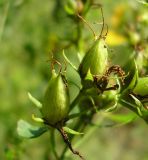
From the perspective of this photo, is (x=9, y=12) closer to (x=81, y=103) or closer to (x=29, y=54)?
(x=81, y=103)

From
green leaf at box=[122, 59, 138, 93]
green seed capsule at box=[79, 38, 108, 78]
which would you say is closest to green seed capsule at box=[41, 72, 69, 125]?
green seed capsule at box=[79, 38, 108, 78]

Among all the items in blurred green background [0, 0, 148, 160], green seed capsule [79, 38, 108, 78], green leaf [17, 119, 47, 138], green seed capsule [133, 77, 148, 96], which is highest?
green seed capsule [79, 38, 108, 78]

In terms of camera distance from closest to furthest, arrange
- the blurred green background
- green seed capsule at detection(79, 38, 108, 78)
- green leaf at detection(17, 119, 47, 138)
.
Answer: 1. green seed capsule at detection(79, 38, 108, 78)
2. green leaf at detection(17, 119, 47, 138)
3. the blurred green background

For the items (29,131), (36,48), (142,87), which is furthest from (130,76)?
(36,48)

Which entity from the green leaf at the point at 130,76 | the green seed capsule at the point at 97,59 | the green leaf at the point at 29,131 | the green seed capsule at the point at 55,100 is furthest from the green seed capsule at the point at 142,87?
the green leaf at the point at 29,131

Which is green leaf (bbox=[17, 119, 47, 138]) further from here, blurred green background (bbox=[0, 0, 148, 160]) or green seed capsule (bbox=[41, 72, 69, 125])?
blurred green background (bbox=[0, 0, 148, 160])

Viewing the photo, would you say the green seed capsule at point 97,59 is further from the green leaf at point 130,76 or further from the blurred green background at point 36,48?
the blurred green background at point 36,48

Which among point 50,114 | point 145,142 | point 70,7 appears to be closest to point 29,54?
point 70,7
